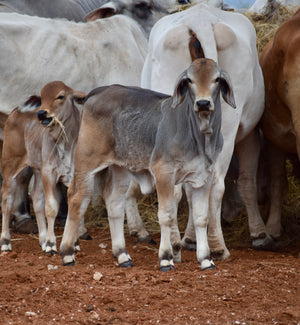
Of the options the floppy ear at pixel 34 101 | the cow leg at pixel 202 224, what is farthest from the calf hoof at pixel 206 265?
the floppy ear at pixel 34 101

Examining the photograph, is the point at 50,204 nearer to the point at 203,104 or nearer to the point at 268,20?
the point at 203,104

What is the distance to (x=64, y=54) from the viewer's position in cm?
763

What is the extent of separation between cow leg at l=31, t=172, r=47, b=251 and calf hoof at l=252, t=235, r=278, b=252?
2204 mm

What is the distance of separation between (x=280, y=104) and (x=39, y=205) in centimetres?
262

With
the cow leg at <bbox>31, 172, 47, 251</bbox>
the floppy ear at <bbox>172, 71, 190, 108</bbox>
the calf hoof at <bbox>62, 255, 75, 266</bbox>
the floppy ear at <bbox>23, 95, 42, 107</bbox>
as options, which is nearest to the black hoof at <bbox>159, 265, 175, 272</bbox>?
the calf hoof at <bbox>62, 255, 75, 266</bbox>

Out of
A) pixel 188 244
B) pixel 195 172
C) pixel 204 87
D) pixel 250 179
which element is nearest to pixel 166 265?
pixel 195 172

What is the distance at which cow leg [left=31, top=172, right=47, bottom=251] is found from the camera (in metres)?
6.38

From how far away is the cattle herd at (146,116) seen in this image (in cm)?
482

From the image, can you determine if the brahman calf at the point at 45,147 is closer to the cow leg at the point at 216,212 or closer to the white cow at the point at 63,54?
the white cow at the point at 63,54

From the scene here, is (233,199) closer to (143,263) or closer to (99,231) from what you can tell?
(99,231)

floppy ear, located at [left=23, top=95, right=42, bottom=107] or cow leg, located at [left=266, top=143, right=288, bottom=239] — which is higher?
floppy ear, located at [left=23, top=95, right=42, bottom=107]

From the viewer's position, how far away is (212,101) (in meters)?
4.52

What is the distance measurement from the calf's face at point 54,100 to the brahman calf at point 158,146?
43 centimetres

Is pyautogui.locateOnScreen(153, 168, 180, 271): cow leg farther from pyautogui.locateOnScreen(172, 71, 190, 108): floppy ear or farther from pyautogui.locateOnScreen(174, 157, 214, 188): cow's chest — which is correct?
pyautogui.locateOnScreen(172, 71, 190, 108): floppy ear
